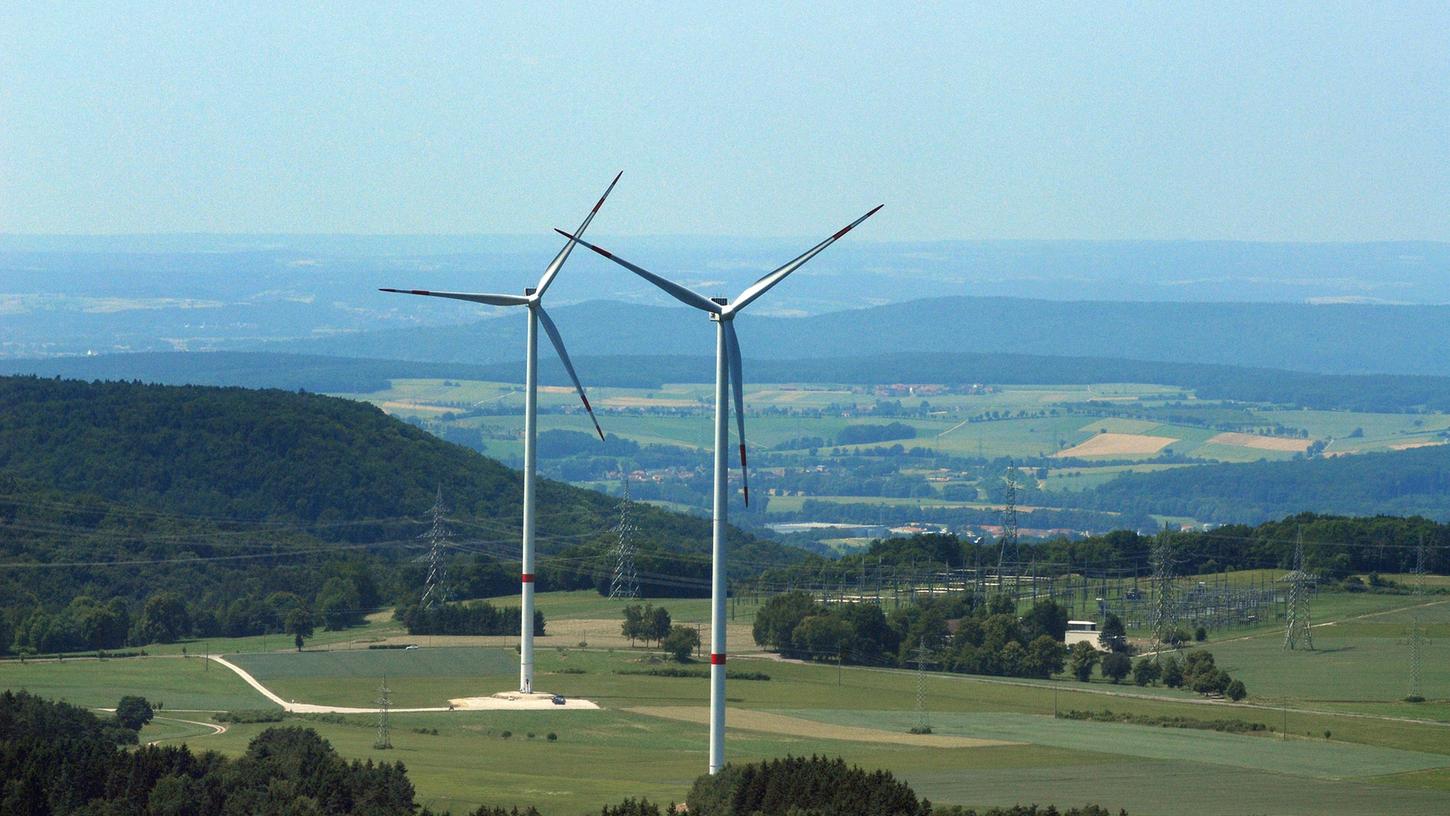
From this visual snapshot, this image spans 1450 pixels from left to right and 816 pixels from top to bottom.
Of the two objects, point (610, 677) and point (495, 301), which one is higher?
point (495, 301)

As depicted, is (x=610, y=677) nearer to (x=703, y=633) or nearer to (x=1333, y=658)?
(x=703, y=633)

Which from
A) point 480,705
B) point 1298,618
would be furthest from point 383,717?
point 1298,618

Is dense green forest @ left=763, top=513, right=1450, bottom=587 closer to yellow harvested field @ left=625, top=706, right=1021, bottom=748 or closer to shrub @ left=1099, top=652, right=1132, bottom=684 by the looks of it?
shrub @ left=1099, top=652, right=1132, bottom=684

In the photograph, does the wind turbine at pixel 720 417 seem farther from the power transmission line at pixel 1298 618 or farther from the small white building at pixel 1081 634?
the power transmission line at pixel 1298 618

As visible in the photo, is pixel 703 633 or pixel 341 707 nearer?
pixel 341 707

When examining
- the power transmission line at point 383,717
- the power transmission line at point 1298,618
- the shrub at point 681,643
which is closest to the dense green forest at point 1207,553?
the power transmission line at point 1298,618

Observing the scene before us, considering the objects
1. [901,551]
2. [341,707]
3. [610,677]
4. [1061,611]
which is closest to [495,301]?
[341,707]
